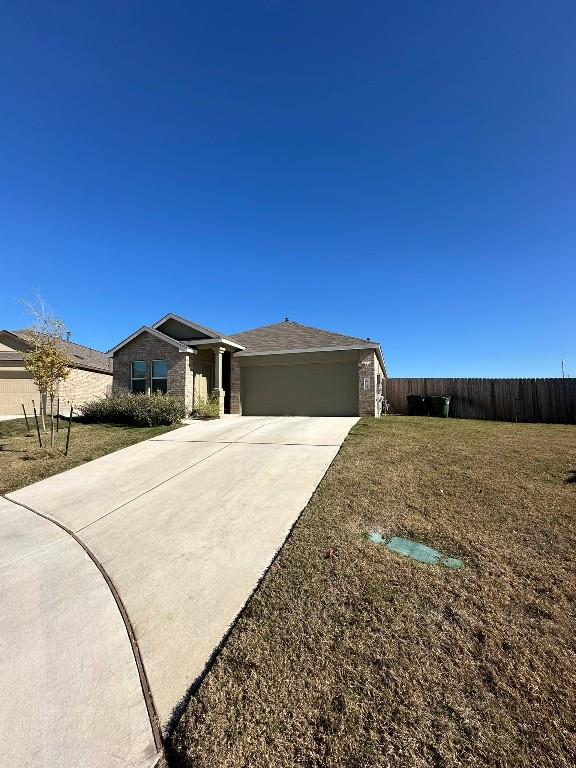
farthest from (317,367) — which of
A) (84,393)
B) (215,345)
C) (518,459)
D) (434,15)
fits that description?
(84,393)

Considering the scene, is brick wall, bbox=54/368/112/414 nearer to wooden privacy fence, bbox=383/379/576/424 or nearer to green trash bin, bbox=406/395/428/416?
green trash bin, bbox=406/395/428/416

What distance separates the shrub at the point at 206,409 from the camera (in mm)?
14953

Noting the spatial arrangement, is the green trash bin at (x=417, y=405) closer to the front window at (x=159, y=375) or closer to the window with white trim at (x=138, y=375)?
the front window at (x=159, y=375)

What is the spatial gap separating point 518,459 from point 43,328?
515 inches

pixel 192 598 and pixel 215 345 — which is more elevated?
pixel 215 345

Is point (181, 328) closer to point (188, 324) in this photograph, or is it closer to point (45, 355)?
point (188, 324)

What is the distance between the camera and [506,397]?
55.6ft

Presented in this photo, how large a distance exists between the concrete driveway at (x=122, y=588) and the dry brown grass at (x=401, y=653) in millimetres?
340

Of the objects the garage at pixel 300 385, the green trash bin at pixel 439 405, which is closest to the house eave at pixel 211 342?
the garage at pixel 300 385

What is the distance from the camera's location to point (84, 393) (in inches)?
818

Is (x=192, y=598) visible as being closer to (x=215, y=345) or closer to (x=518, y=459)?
(x=518, y=459)

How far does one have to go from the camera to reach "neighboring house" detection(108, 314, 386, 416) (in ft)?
50.4

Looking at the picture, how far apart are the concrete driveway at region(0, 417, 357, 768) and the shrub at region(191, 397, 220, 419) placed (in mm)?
7064

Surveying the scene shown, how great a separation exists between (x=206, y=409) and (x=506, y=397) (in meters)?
13.7
